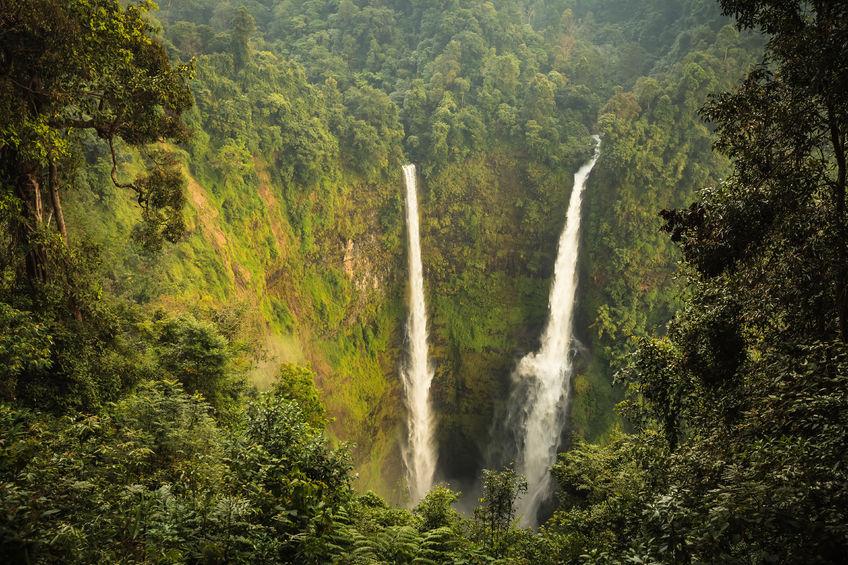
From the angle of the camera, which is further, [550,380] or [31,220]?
[550,380]

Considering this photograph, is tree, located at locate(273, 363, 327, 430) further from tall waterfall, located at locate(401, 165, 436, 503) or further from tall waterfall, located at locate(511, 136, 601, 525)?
tall waterfall, located at locate(511, 136, 601, 525)

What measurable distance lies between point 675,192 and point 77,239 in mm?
25962

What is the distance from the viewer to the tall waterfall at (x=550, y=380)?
25.9 metres

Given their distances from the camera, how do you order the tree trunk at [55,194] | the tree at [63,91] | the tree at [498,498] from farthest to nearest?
the tree at [498,498] < the tree trunk at [55,194] < the tree at [63,91]

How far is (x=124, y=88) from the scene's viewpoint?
27.3 ft

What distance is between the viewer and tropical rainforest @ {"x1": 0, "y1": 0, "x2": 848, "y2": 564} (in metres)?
4.97

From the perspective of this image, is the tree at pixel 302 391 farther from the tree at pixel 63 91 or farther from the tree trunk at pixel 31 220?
the tree trunk at pixel 31 220

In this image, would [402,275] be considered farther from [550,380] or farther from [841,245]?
[841,245]

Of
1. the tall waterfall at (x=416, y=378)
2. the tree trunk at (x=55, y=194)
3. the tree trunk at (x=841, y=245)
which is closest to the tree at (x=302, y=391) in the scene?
the tree trunk at (x=55, y=194)

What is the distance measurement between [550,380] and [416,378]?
740 cm

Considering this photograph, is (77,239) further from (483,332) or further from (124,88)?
(483,332)

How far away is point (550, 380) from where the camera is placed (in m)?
27.0

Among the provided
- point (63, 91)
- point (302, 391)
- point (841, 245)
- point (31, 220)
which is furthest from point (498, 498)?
point (63, 91)

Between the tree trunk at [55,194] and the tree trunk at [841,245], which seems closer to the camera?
the tree trunk at [841,245]
